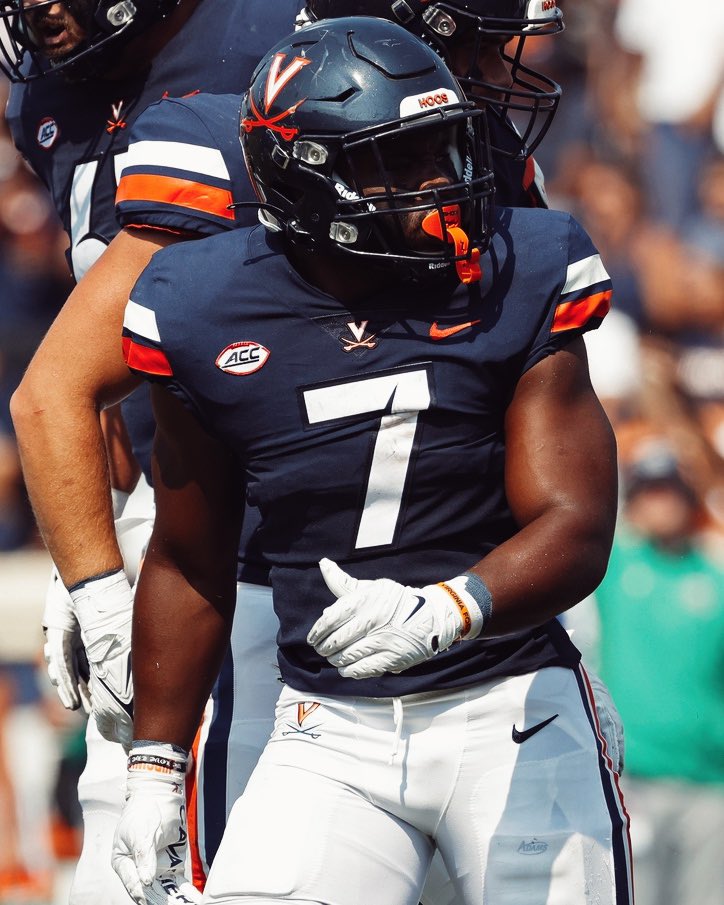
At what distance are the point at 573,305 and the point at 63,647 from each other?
1.52m

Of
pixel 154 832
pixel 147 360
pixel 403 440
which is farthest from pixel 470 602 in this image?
pixel 154 832

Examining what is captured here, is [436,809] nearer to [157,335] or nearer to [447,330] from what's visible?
[447,330]

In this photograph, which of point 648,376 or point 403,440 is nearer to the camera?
point 403,440

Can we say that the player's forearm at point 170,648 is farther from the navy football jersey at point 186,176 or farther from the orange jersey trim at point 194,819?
the navy football jersey at point 186,176

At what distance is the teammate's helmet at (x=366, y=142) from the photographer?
228 cm

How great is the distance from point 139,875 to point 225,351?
0.92 metres

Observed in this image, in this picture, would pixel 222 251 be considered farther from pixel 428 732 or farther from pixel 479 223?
Result: pixel 428 732

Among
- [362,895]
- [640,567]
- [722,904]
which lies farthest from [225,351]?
[722,904]

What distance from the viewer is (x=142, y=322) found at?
94.1 inches

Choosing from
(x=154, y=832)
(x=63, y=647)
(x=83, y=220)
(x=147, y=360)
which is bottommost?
(x=63, y=647)

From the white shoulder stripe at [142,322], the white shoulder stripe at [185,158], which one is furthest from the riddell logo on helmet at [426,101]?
the white shoulder stripe at [185,158]

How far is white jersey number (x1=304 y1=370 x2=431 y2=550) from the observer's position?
2.30 metres

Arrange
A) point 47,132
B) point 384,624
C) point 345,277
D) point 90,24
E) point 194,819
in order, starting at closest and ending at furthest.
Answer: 1. point 384,624
2. point 345,277
3. point 194,819
4. point 90,24
5. point 47,132

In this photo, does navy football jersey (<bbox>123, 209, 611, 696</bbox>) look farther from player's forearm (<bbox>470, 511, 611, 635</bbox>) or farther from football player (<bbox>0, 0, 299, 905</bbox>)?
football player (<bbox>0, 0, 299, 905</bbox>)
